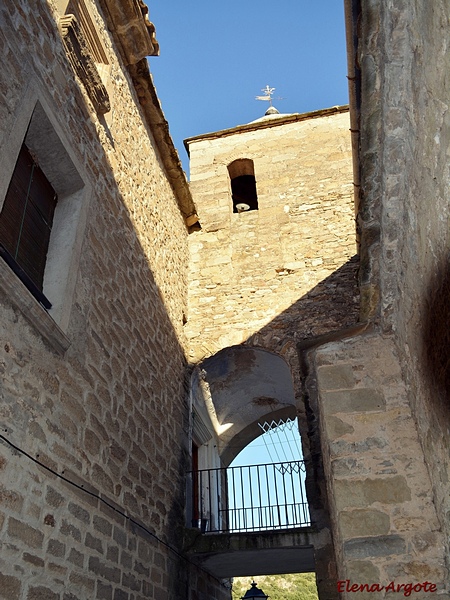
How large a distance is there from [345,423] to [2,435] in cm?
191

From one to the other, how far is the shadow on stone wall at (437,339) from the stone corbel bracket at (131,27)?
4896mm

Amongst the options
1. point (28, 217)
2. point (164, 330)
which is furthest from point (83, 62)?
point (164, 330)

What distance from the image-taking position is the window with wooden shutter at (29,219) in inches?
153

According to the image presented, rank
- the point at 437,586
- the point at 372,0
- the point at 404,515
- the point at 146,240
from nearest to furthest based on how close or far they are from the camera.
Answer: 1. the point at 437,586
2. the point at 404,515
3. the point at 372,0
4. the point at 146,240

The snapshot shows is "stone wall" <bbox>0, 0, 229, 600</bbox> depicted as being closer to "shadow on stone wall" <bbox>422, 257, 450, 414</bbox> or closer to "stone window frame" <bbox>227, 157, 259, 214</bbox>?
"shadow on stone wall" <bbox>422, 257, 450, 414</bbox>

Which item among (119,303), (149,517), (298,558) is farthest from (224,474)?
(119,303)

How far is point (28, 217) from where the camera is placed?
13.8 ft

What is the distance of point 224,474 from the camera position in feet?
30.2

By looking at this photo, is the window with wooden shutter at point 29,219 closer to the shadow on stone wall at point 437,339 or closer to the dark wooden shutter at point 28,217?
the dark wooden shutter at point 28,217

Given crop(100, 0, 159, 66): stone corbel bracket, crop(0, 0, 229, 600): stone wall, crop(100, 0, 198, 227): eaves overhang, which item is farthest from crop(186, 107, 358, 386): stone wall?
crop(100, 0, 159, 66): stone corbel bracket

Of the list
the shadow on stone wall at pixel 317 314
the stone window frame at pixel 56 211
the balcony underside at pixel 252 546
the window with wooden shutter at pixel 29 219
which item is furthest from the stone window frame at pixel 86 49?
the balcony underside at pixel 252 546

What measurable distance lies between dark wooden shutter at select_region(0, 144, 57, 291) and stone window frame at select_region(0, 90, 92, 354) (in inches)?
2.4

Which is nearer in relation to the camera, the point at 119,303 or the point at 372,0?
the point at 372,0

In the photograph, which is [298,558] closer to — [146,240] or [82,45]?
[146,240]
